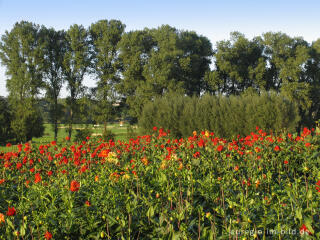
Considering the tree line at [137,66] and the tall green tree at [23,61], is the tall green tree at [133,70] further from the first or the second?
the tall green tree at [23,61]

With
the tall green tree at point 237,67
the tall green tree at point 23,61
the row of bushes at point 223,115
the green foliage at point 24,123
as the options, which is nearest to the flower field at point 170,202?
the row of bushes at point 223,115

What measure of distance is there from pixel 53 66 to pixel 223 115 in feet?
75.1

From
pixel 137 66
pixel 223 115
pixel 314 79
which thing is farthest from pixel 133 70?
pixel 314 79

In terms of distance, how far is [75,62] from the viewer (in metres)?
33.8

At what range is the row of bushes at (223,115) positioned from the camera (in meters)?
17.1

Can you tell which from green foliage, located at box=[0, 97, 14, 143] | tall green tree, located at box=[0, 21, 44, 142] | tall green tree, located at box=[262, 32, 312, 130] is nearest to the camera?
green foliage, located at box=[0, 97, 14, 143]

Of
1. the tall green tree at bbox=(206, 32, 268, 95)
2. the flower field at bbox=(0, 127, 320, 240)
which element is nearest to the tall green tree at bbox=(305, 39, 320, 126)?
the tall green tree at bbox=(206, 32, 268, 95)

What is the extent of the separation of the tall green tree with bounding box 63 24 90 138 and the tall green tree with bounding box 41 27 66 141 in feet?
2.30

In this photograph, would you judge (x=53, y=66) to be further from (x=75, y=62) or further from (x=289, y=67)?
(x=289, y=67)

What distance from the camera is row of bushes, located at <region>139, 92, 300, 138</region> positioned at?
17109 millimetres

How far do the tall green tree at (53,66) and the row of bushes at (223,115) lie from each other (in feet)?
57.8

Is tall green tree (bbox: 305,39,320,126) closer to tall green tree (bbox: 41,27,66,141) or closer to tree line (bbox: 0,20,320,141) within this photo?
tree line (bbox: 0,20,320,141)

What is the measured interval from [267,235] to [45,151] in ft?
17.4

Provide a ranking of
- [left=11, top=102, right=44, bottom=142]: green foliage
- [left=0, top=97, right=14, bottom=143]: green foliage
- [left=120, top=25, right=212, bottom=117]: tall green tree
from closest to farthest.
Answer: [left=11, top=102, right=44, bottom=142]: green foliage → [left=0, top=97, right=14, bottom=143]: green foliage → [left=120, top=25, right=212, bottom=117]: tall green tree
